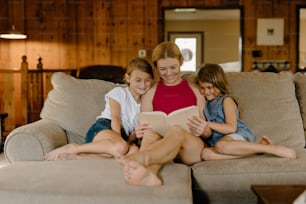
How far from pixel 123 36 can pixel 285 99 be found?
4153mm

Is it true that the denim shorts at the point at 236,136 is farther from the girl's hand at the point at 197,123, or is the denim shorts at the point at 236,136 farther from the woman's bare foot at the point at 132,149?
the woman's bare foot at the point at 132,149

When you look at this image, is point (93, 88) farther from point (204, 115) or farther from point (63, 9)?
point (63, 9)

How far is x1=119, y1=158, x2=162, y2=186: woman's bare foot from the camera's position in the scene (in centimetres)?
157

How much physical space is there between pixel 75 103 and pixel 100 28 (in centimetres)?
402

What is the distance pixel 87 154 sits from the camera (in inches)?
86.3

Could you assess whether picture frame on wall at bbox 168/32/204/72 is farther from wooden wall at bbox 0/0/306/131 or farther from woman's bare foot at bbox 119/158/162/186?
woman's bare foot at bbox 119/158/162/186

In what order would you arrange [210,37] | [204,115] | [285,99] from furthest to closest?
1. [210,37]
2. [285,99]
3. [204,115]

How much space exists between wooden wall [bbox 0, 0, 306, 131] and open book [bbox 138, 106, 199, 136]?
4267 millimetres

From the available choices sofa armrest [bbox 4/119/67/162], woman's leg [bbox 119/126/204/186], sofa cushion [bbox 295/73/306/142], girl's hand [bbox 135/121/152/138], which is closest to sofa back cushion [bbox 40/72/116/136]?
sofa armrest [bbox 4/119/67/162]

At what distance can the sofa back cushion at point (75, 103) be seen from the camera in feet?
8.12

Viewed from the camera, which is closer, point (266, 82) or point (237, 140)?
point (237, 140)

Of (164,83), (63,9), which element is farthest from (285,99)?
(63,9)

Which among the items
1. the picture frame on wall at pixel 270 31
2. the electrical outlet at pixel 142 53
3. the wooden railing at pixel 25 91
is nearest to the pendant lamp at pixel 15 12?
the wooden railing at pixel 25 91

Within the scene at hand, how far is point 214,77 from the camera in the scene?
2307 millimetres
